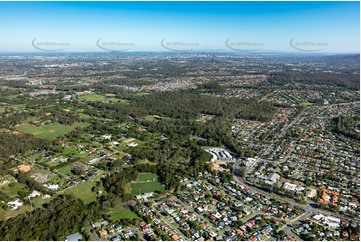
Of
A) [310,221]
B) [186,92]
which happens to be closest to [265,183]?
[310,221]

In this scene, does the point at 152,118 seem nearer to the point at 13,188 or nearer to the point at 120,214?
the point at 13,188

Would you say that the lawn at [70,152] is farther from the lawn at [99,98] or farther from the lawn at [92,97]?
the lawn at [92,97]

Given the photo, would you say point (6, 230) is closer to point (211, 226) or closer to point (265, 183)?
point (211, 226)

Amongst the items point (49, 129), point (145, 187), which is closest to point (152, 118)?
point (49, 129)

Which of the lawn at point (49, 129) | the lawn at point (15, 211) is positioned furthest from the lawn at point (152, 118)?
the lawn at point (15, 211)

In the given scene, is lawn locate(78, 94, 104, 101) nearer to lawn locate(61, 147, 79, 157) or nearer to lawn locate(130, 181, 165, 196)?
lawn locate(61, 147, 79, 157)

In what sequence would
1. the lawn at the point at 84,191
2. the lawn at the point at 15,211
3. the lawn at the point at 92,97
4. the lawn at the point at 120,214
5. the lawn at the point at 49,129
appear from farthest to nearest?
the lawn at the point at 92,97
the lawn at the point at 49,129
the lawn at the point at 84,191
the lawn at the point at 15,211
the lawn at the point at 120,214

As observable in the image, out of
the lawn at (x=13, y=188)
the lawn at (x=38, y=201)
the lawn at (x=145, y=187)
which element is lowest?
the lawn at (x=145, y=187)
